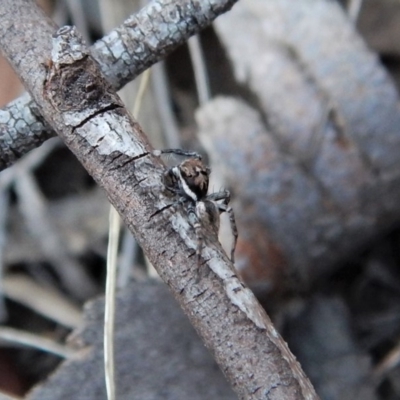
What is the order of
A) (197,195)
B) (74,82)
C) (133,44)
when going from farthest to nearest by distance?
(197,195)
(133,44)
(74,82)

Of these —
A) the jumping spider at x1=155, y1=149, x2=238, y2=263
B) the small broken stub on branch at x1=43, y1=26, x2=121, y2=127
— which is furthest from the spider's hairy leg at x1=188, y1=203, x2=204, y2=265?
the small broken stub on branch at x1=43, y1=26, x2=121, y2=127

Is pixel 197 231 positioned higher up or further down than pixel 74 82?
further down

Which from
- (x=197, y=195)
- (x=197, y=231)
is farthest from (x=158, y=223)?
(x=197, y=195)

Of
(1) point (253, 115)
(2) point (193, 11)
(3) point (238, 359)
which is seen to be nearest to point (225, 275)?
(3) point (238, 359)

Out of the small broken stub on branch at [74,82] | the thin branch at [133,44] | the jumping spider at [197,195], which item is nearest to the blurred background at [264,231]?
the jumping spider at [197,195]

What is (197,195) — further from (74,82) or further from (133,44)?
(74,82)

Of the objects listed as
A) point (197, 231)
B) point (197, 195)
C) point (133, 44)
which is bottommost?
point (197, 231)

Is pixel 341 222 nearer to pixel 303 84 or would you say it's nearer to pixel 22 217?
pixel 303 84

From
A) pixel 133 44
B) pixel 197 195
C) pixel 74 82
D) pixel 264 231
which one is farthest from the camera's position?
pixel 264 231
